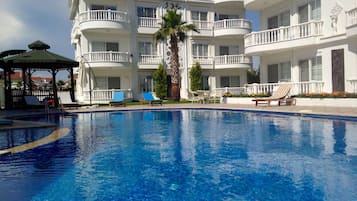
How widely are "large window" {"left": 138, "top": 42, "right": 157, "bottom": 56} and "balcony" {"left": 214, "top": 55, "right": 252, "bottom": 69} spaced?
6.35 meters

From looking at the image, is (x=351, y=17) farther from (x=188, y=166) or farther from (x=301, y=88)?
(x=188, y=166)

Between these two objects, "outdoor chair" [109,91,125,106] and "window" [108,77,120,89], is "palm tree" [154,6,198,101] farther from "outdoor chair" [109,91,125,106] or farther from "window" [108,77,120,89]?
"window" [108,77,120,89]

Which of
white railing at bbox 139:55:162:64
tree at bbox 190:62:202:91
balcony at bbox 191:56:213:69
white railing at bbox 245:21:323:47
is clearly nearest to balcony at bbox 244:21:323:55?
white railing at bbox 245:21:323:47

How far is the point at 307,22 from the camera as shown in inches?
736

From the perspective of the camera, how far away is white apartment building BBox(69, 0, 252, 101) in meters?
26.0

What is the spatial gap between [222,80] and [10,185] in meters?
27.2

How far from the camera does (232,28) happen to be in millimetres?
29141

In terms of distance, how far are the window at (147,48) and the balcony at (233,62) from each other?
6349 mm

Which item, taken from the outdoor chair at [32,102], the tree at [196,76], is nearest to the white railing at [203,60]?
the tree at [196,76]

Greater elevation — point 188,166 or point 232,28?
point 232,28

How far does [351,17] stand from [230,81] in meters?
16.1

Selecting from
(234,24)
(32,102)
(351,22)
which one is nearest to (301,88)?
(351,22)

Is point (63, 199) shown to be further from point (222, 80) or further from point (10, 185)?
point (222, 80)

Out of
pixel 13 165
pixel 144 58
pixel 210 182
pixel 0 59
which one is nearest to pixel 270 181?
pixel 210 182
